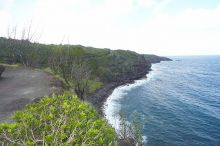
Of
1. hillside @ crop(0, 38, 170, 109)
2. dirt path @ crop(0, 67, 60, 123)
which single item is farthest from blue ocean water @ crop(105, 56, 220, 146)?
dirt path @ crop(0, 67, 60, 123)

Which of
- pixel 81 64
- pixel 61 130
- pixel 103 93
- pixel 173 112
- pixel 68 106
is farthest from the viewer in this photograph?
pixel 81 64

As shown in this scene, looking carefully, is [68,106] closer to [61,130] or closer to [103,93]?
[61,130]

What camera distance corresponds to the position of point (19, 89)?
3478 cm

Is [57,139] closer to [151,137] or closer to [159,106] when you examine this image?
[151,137]

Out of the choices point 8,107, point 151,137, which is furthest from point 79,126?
point 151,137

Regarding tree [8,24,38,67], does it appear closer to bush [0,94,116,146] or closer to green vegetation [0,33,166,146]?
green vegetation [0,33,166,146]

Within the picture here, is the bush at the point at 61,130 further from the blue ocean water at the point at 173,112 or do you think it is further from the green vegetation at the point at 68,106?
the blue ocean water at the point at 173,112

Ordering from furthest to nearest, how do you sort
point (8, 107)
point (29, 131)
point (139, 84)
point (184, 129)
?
point (139, 84)
point (184, 129)
point (8, 107)
point (29, 131)

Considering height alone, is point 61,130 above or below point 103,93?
above

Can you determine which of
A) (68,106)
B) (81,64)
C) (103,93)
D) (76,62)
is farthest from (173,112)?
(68,106)

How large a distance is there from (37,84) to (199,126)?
4144 cm

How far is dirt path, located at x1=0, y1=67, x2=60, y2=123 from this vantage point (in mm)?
27312

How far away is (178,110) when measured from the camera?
70.9m

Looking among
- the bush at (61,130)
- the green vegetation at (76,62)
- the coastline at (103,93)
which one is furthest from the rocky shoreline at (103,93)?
the bush at (61,130)
